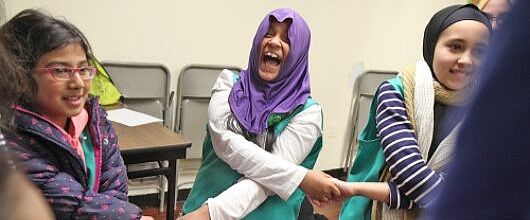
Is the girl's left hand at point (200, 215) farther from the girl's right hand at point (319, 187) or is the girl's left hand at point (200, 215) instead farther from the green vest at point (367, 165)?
the green vest at point (367, 165)

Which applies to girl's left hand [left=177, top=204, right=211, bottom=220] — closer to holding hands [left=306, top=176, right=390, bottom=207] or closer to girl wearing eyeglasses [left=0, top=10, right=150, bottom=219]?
girl wearing eyeglasses [left=0, top=10, right=150, bottom=219]

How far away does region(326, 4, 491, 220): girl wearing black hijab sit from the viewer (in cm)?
102

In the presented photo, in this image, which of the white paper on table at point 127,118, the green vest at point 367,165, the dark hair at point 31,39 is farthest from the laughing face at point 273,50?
the white paper on table at point 127,118

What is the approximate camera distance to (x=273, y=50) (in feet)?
4.57

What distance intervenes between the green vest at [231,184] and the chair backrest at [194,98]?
1606 millimetres

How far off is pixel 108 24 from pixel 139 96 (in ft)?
1.67

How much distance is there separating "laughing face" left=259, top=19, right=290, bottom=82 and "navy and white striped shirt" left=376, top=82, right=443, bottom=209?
42 centimetres

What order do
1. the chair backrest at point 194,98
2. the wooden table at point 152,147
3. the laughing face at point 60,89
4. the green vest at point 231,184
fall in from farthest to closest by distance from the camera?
the chair backrest at point 194,98 < the wooden table at point 152,147 < the green vest at point 231,184 < the laughing face at point 60,89

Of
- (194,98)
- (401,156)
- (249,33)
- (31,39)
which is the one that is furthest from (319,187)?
(249,33)

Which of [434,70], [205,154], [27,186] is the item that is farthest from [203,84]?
[27,186]

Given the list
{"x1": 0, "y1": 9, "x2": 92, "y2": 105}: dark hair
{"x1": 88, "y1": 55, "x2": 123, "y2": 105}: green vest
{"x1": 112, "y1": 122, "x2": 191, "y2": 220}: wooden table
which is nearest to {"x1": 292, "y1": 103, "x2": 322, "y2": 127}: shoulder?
{"x1": 0, "y1": 9, "x2": 92, "y2": 105}: dark hair

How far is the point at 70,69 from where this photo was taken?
3.80 feet

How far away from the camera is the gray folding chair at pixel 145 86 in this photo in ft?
9.16

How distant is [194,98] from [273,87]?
1716mm
